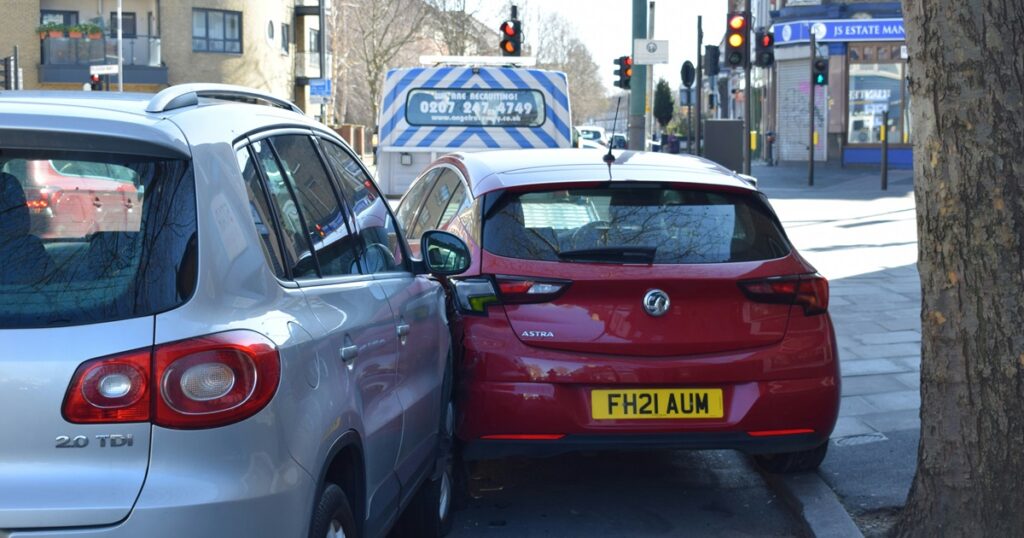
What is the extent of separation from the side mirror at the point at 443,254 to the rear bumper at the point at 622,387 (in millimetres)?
370

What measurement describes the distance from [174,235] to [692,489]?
151 inches

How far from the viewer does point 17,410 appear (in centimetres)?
279

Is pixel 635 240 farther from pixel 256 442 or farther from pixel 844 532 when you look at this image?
pixel 256 442

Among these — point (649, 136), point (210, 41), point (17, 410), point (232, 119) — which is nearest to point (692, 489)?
point (232, 119)

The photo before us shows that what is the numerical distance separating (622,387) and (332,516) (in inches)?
82.8

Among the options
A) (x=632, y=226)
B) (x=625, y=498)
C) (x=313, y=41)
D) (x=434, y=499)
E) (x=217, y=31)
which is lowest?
(x=625, y=498)

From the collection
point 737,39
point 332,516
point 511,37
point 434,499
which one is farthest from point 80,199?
point 511,37

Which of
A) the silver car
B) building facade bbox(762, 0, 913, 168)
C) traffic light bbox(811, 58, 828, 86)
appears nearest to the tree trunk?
the silver car

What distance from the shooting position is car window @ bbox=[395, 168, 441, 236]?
7.37 metres

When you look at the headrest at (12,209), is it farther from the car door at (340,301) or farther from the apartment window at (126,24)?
the apartment window at (126,24)

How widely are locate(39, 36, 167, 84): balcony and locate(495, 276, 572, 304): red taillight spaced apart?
168 feet

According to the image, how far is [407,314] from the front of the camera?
4.46 meters

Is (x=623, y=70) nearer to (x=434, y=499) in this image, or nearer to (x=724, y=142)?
(x=724, y=142)

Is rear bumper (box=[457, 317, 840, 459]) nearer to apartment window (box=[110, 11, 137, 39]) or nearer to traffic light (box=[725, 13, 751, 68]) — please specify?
traffic light (box=[725, 13, 751, 68])
